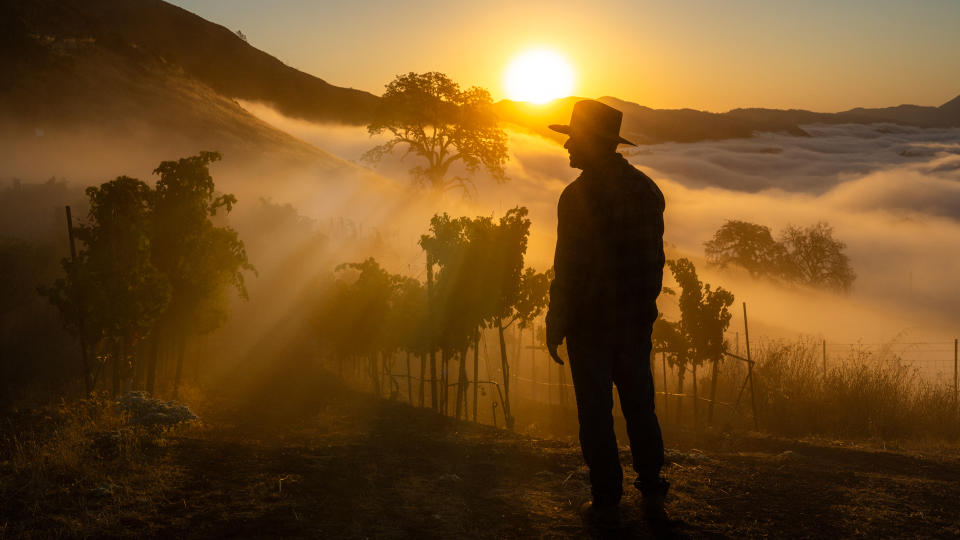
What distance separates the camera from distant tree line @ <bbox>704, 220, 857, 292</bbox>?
66688 millimetres

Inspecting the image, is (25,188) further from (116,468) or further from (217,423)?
(116,468)

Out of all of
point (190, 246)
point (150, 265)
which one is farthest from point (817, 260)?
point (150, 265)

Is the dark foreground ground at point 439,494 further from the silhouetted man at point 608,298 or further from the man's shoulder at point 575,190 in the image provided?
the man's shoulder at point 575,190

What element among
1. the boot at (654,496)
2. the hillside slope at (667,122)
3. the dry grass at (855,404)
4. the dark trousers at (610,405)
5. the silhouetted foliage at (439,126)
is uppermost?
the hillside slope at (667,122)

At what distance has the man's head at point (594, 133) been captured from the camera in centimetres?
533

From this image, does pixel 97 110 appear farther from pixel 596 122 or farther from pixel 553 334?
pixel 553 334

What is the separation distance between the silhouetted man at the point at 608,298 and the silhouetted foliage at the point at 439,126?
53.6 metres

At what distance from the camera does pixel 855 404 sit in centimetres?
1823

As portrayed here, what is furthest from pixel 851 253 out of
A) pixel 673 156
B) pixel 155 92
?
pixel 155 92

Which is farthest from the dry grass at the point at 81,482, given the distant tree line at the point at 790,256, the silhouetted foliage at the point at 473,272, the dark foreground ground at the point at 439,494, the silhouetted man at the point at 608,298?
the distant tree line at the point at 790,256

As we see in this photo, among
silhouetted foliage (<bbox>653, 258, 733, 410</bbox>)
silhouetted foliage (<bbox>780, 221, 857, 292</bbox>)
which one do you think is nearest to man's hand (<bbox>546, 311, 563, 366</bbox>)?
silhouetted foliage (<bbox>653, 258, 733, 410</bbox>)

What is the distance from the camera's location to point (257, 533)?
197 inches

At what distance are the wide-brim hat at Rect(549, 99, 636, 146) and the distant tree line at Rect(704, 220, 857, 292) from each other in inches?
2643

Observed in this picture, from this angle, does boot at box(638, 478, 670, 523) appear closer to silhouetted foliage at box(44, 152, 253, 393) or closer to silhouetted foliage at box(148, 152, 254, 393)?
silhouetted foliage at box(44, 152, 253, 393)
